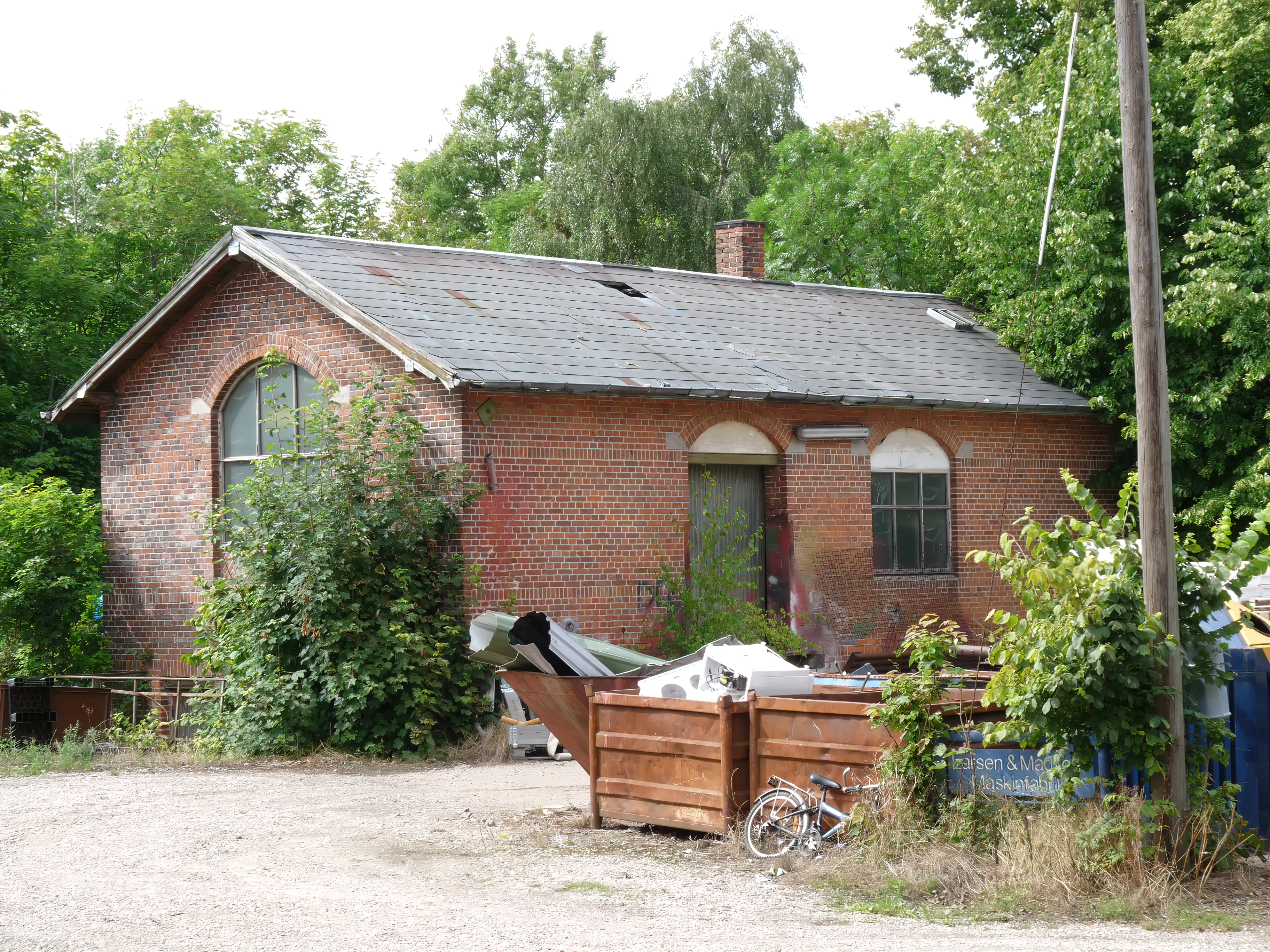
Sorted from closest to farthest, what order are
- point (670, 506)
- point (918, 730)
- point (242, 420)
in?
point (918, 730) < point (670, 506) < point (242, 420)

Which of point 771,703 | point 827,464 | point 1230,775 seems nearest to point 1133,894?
point 1230,775

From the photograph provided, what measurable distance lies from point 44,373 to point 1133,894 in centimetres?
2532

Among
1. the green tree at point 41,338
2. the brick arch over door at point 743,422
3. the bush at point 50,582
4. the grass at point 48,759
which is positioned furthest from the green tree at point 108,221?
the brick arch over door at point 743,422

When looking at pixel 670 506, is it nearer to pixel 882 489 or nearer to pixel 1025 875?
pixel 882 489

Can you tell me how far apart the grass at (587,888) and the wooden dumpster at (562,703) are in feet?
6.82

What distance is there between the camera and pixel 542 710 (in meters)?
10.6

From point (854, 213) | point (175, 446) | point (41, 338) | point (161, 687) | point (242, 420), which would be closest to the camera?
point (242, 420)

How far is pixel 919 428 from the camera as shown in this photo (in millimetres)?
18703

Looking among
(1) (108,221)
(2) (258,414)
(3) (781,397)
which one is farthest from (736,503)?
(1) (108,221)

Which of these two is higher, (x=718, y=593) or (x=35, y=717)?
(x=718, y=593)

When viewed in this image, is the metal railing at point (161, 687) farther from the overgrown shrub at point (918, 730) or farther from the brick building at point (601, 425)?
the overgrown shrub at point (918, 730)

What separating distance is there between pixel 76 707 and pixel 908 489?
10544mm

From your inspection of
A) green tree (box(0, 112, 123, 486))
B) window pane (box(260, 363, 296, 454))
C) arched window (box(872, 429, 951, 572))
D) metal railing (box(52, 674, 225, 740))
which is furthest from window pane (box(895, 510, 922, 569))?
green tree (box(0, 112, 123, 486))

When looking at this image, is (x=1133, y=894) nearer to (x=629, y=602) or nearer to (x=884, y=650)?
(x=629, y=602)
